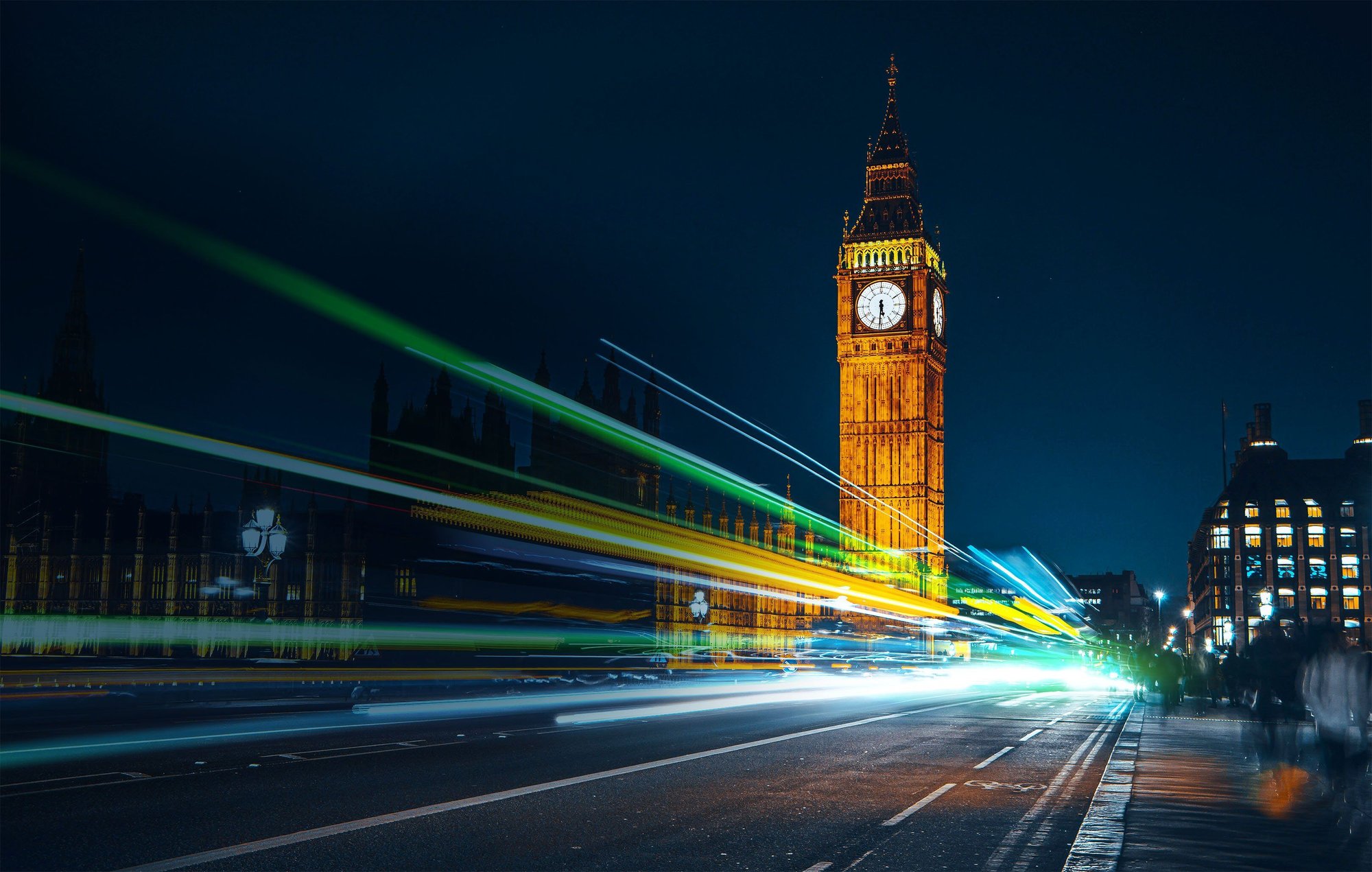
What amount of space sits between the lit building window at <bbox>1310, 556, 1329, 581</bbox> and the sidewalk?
144829 mm

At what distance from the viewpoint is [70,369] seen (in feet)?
244

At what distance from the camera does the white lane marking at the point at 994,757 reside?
55.0ft

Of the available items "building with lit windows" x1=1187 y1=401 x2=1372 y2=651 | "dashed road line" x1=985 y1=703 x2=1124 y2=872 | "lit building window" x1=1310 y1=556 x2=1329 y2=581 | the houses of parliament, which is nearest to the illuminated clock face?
the houses of parliament

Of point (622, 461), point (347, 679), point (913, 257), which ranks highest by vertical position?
point (913, 257)

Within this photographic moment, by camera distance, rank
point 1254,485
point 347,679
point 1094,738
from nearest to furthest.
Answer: point 1094,738 → point 347,679 → point 1254,485

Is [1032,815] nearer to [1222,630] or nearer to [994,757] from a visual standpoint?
[994,757]

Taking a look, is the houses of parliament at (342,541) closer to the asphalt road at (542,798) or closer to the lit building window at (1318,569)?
the asphalt road at (542,798)

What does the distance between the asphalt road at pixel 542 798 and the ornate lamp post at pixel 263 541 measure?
122 feet

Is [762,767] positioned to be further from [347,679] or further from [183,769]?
[347,679]

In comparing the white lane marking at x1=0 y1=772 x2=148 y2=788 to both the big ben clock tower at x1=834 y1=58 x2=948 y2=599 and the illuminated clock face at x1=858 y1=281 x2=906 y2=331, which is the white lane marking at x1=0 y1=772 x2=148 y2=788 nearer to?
the big ben clock tower at x1=834 y1=58 x2=948 y2=599

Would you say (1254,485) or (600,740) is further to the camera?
(1254,485)

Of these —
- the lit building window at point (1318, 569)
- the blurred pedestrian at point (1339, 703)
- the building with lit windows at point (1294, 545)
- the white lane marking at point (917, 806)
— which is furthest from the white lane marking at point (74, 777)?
the lit building window at point (1318, 569)

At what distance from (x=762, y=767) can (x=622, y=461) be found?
225 feet

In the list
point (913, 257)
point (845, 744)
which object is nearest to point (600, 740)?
point (845, 744)
